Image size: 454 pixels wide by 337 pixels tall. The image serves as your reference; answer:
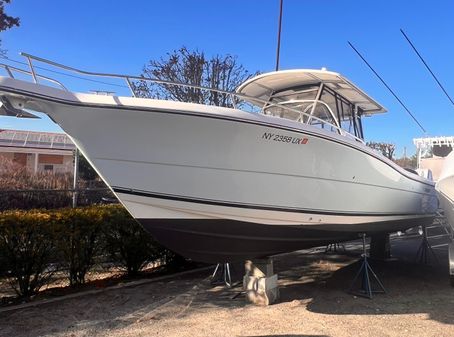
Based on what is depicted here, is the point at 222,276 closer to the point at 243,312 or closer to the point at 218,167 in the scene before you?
the point at 243,312

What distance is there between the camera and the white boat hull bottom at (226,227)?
16.5 ft

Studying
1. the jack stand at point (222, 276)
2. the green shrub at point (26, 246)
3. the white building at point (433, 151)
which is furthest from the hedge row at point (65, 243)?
the white building at point (433, 151)

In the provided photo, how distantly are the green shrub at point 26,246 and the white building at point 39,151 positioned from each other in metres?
23.4

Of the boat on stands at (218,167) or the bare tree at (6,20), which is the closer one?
the boat on stands at (218,167)

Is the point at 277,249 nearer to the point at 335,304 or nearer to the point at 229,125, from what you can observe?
the point at 335,304

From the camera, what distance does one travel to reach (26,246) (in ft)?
18.6

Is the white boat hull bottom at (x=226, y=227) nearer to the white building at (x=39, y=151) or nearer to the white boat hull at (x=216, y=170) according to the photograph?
the white boat hull at (x=216, y=170)

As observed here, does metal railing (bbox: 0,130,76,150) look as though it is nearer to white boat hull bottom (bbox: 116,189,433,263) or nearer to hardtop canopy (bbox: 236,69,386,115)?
hardtop canopy (bbox: 236,69,386,115)

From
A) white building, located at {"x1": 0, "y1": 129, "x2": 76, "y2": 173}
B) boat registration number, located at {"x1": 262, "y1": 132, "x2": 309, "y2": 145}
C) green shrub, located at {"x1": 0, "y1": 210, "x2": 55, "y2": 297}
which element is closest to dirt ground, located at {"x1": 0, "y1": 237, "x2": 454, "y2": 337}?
green shrub, located at {"x1": 0, "y1": 210, "x2": 55, "y2": 297}

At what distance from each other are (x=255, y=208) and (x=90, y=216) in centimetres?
252

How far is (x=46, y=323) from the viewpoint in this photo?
5.05 metres

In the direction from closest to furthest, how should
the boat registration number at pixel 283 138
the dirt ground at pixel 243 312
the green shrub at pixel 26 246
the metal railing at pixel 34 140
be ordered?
the dirt ground at pixel 243 312 → the boat registration number at pixel 283 138 → the green shrub at pixel 26 246 → the metal railing at pixel 34 140

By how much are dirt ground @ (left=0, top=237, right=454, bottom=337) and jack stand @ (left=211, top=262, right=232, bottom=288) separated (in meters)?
0.15

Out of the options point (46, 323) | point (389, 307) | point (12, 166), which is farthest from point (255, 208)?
point (12, 166)
